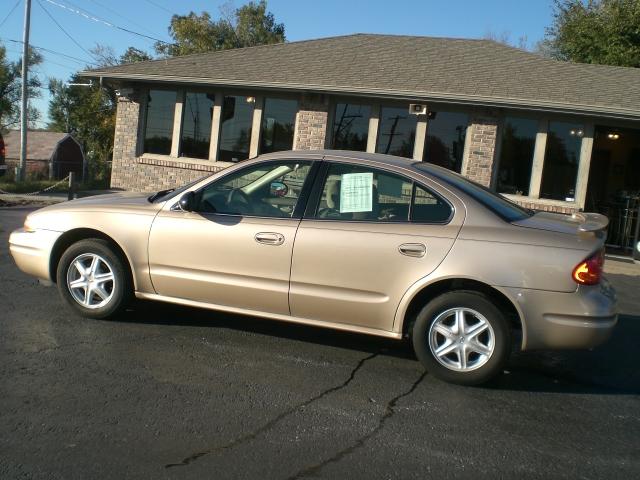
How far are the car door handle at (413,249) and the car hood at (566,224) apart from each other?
0.69 meters

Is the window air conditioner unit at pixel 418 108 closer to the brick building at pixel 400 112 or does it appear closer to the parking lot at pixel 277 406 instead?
the brick building at pixel 400 112

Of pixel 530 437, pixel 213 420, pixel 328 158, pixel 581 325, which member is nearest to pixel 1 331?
pixel 213 420

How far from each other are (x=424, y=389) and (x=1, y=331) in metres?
3.36

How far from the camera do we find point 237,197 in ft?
17.7

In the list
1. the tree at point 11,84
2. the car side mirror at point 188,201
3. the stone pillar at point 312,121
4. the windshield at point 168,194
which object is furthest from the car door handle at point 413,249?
the tree at point 11,84

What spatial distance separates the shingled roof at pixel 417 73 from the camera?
479 inches

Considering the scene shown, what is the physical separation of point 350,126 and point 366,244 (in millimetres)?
9420

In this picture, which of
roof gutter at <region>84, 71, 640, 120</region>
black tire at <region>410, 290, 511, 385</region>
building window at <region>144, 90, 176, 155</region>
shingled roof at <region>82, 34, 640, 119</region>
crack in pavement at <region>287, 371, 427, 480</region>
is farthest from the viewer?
building window at <region>144, 90, 176, 155</region>

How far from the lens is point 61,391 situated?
4195mm

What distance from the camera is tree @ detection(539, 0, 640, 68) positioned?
74.4ft

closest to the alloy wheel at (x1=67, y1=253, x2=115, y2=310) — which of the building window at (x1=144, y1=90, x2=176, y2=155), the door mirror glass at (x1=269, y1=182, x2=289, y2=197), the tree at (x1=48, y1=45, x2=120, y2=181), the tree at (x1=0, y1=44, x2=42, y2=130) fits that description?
the door mirror glass at (x1=269, y1=182, x2=289, y2=197)

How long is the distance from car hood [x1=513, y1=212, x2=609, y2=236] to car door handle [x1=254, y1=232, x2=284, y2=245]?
1.72m

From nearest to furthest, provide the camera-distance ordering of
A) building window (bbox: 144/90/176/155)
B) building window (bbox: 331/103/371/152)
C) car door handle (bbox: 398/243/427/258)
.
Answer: car door handle (bbox: 398/243/427/258)
building window (bbox: 331/103/371/152)
building window (bbox: 144/90/176/155)

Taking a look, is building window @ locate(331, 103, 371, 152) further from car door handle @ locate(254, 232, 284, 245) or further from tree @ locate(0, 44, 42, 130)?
tree @ locate(0, 44, 42, 130)
